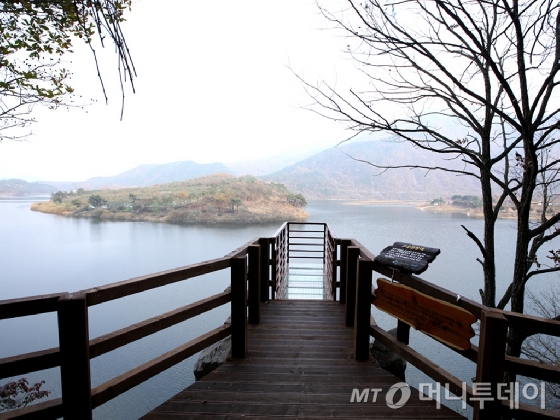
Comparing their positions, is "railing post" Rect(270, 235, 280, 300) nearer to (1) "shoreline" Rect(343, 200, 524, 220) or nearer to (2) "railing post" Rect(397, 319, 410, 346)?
(2) "railing post" Rect(397, 319, 410, 346)

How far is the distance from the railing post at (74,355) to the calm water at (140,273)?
8.46m

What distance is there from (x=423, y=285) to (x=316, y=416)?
1.04 meters

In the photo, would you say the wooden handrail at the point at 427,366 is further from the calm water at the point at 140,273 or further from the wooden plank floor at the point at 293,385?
the calm water at the point at 140,273

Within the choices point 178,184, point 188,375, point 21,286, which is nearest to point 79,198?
point 178,184

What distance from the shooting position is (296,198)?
3186 cm

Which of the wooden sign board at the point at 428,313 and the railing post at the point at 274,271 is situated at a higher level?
the wooden sign board at the point at 428,313

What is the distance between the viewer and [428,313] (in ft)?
6.45

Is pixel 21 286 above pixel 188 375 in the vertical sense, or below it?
above

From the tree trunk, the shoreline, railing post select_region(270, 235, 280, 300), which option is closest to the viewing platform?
railing post select_region(270, 235, 280, 300)

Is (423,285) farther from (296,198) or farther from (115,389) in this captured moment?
(296,198)

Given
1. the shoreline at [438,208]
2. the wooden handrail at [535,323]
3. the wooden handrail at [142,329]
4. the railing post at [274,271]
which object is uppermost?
the wooden handrail at [535,323]

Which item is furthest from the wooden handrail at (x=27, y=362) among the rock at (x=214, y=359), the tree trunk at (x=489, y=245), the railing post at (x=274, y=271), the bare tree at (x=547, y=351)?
the bare tree at (x=547, y=351)

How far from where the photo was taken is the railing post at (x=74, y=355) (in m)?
1.52

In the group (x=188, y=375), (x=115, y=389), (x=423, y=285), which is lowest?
(x=188, y=375)
